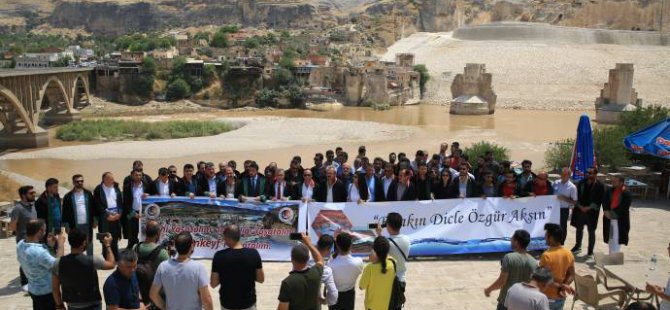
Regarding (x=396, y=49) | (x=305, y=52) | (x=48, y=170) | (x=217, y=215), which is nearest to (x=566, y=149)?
(x=217, y=215)

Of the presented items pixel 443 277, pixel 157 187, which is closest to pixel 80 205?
pixel 157 187

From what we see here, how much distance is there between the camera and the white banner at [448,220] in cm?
940

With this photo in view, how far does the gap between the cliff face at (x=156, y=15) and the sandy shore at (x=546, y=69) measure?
10538 cm

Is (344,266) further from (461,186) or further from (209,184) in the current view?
(209,184)

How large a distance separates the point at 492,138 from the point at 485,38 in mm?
52269

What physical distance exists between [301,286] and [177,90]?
59356 mm

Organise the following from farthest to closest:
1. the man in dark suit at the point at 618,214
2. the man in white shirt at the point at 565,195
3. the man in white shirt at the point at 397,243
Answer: the man in white shirt at the point at 565,195 → the man in dark suit at the point at 618,214 → the man in white shirt at the point at 397,243

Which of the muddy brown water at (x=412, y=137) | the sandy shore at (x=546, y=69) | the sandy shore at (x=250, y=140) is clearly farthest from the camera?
the sandy shore at (x=546, y=69)

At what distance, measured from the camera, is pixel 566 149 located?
68.1ft

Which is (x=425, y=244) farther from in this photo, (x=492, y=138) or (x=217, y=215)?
(x=492, y=138)

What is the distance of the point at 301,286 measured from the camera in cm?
495

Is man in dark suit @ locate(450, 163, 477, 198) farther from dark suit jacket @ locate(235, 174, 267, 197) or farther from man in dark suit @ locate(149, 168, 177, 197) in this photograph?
man in dark suit @ locate(149, 168, 177, 197)

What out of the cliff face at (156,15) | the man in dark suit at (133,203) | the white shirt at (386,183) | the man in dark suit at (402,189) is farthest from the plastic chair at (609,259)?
the cliff face at (156,15)

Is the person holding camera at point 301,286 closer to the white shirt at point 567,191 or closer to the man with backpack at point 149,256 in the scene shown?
the man with backpack at point 149,256
